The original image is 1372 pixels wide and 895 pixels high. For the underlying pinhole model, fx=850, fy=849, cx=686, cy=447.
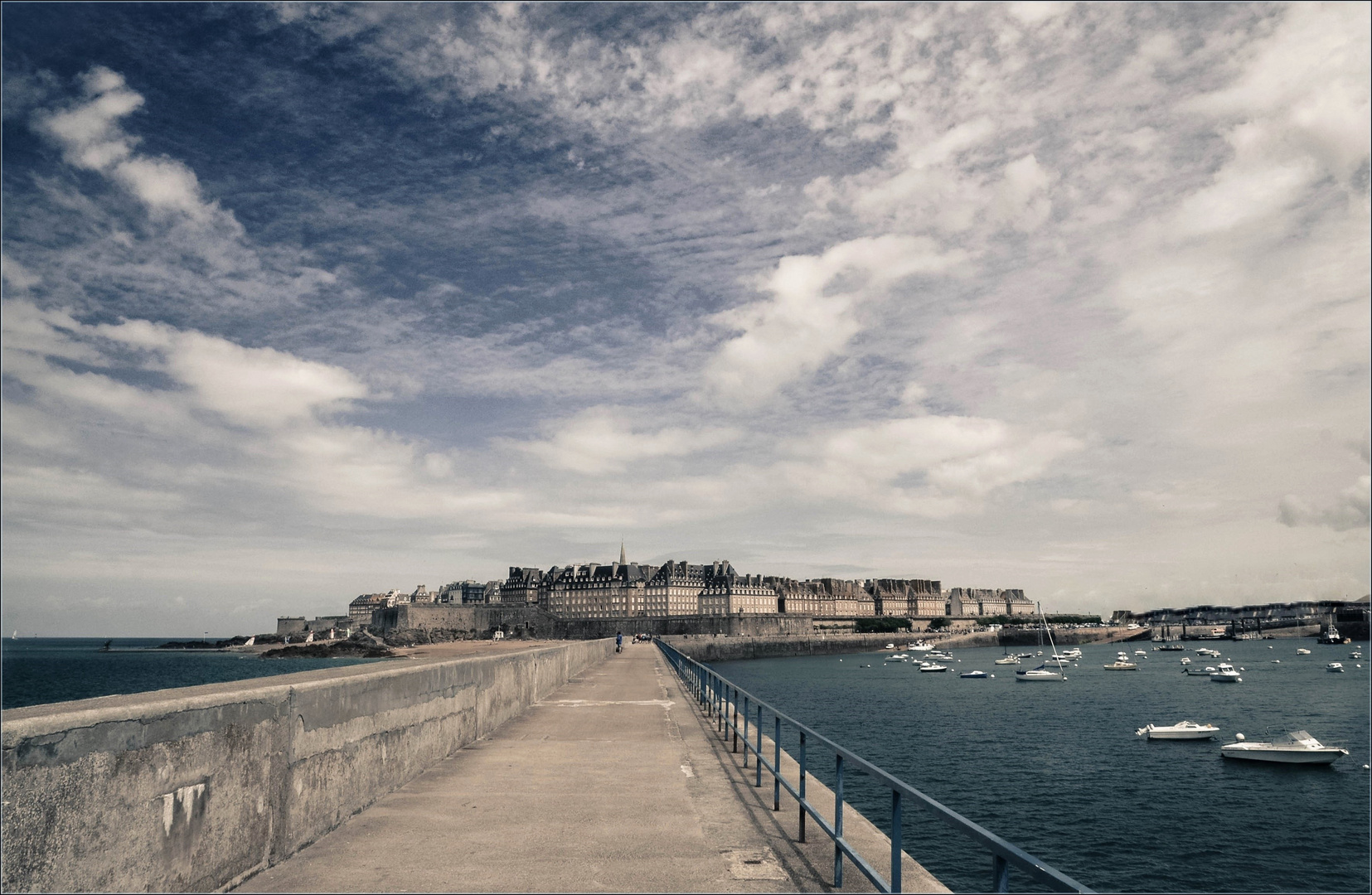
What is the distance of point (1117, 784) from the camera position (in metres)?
31.0

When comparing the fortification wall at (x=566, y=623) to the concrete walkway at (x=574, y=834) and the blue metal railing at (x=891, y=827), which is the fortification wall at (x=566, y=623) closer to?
the concrete walkway at (x=574, y=834)

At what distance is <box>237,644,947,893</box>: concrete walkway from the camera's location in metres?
6.51

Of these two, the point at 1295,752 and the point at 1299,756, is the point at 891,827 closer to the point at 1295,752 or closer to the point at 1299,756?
the point at 1295,752

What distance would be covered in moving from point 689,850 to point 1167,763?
35.3 metres

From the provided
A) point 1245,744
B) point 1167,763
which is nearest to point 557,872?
point 1167,763

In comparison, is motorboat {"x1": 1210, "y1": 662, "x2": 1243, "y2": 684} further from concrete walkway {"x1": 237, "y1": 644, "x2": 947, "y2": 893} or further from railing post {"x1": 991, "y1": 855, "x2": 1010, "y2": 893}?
railing post {"x1": 991, "y1": 855, "x2": 1010, "y2": 893}

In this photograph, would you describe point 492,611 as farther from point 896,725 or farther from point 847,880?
point 847,880

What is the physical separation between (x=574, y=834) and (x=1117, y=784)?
29.8 meters

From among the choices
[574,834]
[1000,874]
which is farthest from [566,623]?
[1000,874]

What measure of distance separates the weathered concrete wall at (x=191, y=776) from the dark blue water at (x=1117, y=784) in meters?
16.2

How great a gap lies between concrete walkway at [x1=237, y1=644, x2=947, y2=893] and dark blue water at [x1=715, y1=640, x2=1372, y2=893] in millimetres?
12111

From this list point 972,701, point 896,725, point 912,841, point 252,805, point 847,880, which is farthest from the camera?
point 972,701

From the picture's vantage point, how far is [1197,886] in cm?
2027

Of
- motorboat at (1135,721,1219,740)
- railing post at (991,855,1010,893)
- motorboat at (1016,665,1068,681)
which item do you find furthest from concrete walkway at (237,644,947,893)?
motorboat at (1016,665,1068,681)
